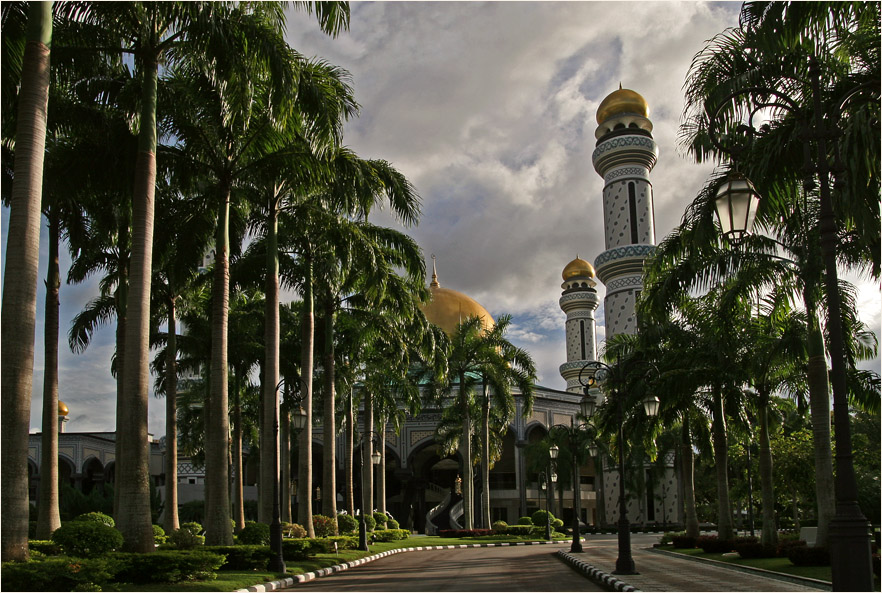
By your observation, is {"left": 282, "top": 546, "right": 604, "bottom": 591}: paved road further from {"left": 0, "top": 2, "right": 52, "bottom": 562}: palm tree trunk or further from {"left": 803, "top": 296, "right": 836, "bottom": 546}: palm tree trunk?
{"left": 0, "top": 2, "right": 52, "bottom": 562}: palm tree trunk

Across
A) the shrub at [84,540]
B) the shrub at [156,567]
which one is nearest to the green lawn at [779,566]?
the shrub at [156,567]

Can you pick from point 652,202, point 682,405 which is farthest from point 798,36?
point 652,202

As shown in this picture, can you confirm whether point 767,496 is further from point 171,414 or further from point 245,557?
point 171,414

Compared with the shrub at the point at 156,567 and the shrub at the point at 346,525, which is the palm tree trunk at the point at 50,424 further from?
the shrub at the point at 346,525

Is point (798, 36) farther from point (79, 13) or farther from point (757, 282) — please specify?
point (79, 13)

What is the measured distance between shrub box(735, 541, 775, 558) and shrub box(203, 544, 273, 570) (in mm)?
12865

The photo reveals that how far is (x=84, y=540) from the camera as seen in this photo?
13609 mm

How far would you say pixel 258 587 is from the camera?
15289 mm

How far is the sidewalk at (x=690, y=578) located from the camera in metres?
15.7

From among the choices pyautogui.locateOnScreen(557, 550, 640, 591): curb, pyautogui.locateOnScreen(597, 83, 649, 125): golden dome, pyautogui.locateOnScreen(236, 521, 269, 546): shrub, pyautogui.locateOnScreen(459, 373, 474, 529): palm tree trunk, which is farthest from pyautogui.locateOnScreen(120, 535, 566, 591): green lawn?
pyautogui.locateOnScreen(597, 83, 649, 125): golden dome

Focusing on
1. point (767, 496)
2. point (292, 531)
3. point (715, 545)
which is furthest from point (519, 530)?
point (292, 531)

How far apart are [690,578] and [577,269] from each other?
6572 cm

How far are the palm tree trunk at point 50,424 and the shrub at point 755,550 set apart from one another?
689 inches

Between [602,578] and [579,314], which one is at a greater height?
[579,314]
